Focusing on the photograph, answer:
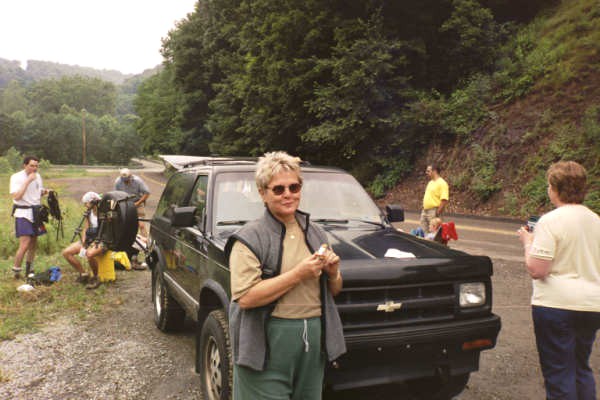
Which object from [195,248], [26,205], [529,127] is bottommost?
[26,205]

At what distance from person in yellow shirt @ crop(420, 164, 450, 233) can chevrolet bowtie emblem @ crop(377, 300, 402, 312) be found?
19.3ft

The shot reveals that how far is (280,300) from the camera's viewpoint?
2.22m

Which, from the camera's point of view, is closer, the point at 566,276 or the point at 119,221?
the point at 566,276

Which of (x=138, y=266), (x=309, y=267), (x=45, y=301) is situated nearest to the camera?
(x=309, y=267)

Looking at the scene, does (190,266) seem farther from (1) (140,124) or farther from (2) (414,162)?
(1) (140,124)

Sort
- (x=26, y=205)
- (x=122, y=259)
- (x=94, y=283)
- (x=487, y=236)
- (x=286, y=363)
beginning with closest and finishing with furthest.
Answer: (x=286, y=363)
(x=94, y=283)
(x=26, y=205)
(x=122, y=259)
(x=487, y=236)

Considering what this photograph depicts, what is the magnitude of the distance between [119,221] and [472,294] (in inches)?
186

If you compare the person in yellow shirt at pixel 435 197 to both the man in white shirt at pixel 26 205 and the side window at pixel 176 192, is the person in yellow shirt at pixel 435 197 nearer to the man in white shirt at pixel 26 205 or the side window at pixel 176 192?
the side window at pixel 176 192

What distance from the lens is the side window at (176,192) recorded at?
526cm

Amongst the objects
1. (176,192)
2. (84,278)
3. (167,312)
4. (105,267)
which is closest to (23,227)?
(84,278)

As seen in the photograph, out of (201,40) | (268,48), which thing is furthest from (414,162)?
(201,40)

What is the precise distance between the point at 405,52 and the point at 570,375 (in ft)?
69.1

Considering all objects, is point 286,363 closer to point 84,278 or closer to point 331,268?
point 331,268

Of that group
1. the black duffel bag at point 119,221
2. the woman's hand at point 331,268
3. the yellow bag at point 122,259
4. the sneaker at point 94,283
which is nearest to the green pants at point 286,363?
the woman's hand at point 331,268
